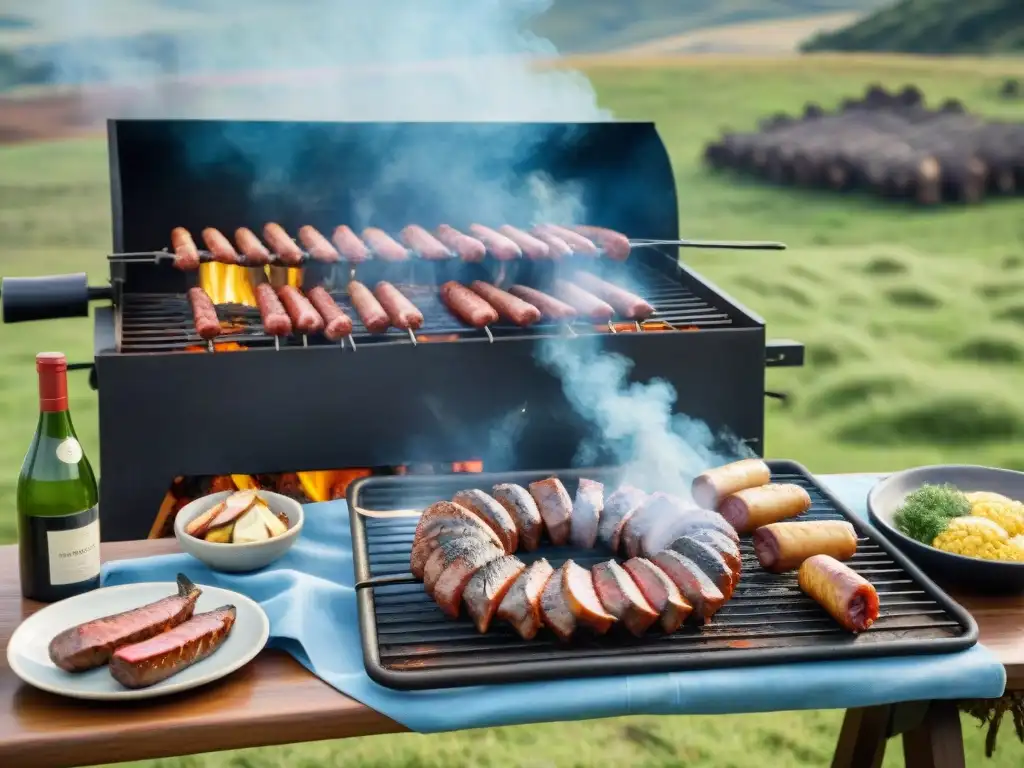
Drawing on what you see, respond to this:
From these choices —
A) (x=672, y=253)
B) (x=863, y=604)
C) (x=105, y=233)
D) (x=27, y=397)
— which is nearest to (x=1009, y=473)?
(x=863, y=604)

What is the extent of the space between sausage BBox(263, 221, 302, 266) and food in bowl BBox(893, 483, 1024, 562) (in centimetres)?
239

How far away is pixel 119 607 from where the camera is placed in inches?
92.6

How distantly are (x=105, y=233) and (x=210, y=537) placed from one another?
28.9 ft

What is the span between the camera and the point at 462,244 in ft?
14.0

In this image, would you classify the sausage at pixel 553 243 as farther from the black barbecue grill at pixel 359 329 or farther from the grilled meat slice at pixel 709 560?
the grilled meat slice at pixel 709 560

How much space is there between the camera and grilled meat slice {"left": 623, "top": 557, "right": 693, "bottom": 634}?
2.22 metres

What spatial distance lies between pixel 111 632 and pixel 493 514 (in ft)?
2.95

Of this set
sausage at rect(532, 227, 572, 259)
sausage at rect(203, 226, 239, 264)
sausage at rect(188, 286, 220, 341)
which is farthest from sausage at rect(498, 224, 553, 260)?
sausage at rect(188, 286, 220, 341)

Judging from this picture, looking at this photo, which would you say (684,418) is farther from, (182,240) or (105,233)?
(105,233)

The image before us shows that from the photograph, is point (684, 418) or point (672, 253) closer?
point (684, 418)

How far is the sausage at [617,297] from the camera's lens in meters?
3.78

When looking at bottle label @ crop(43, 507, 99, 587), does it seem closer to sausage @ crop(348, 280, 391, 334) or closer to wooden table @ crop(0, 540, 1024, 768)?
wooden table @ crop(0, 540, 1024, 768)

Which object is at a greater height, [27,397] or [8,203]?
[8,203]

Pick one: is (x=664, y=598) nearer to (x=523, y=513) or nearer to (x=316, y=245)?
(x=523, y=513)
